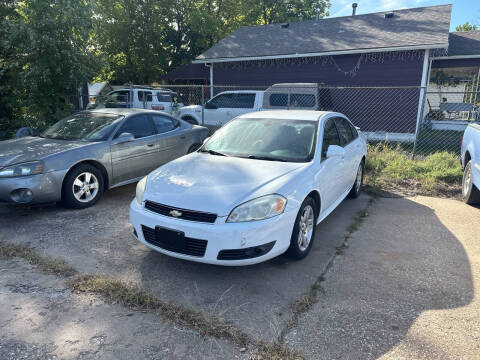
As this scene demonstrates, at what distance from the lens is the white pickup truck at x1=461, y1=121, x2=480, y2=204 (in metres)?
5.09

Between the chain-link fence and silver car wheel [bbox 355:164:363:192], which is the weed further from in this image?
the chain-link fence

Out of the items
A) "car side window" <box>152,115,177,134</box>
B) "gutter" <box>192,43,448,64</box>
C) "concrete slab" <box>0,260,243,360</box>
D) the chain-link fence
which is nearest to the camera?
"concrete slab" <box>0,260,243,360</box>

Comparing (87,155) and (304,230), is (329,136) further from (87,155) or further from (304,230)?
(87,155)

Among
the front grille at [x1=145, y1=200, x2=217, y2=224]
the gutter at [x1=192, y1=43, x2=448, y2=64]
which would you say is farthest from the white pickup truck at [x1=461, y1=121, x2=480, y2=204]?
the gutter at [x1=192, y1=43, x2=448, y2=64]

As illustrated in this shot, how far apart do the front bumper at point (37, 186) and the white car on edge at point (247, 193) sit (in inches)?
65.8

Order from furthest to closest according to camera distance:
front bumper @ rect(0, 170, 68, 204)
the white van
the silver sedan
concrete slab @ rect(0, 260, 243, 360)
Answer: the white van < the silver sedan < front bumper @ rect(0, 170, 68, 204) < concrete slab @ rect(0, 260, 243, 360)

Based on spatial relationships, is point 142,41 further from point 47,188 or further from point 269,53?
point 47,188

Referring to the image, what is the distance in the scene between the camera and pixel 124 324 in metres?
2.74

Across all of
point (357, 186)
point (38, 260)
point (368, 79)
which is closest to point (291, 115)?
point (357, 186)

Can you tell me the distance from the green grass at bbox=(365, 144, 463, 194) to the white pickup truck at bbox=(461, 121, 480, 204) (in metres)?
0.79

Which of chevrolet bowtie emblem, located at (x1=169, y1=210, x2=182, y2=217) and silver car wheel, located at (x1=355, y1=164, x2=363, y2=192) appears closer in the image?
chevrolet bowtie emblem, located at (x1=169, y1=210, x2=182, y2=217)

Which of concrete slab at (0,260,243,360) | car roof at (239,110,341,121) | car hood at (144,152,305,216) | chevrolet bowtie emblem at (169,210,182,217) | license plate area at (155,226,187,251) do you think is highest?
car roof at (239,110,341,121)

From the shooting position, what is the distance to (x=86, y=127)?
578 centimetres

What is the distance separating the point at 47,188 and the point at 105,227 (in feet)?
3.16
